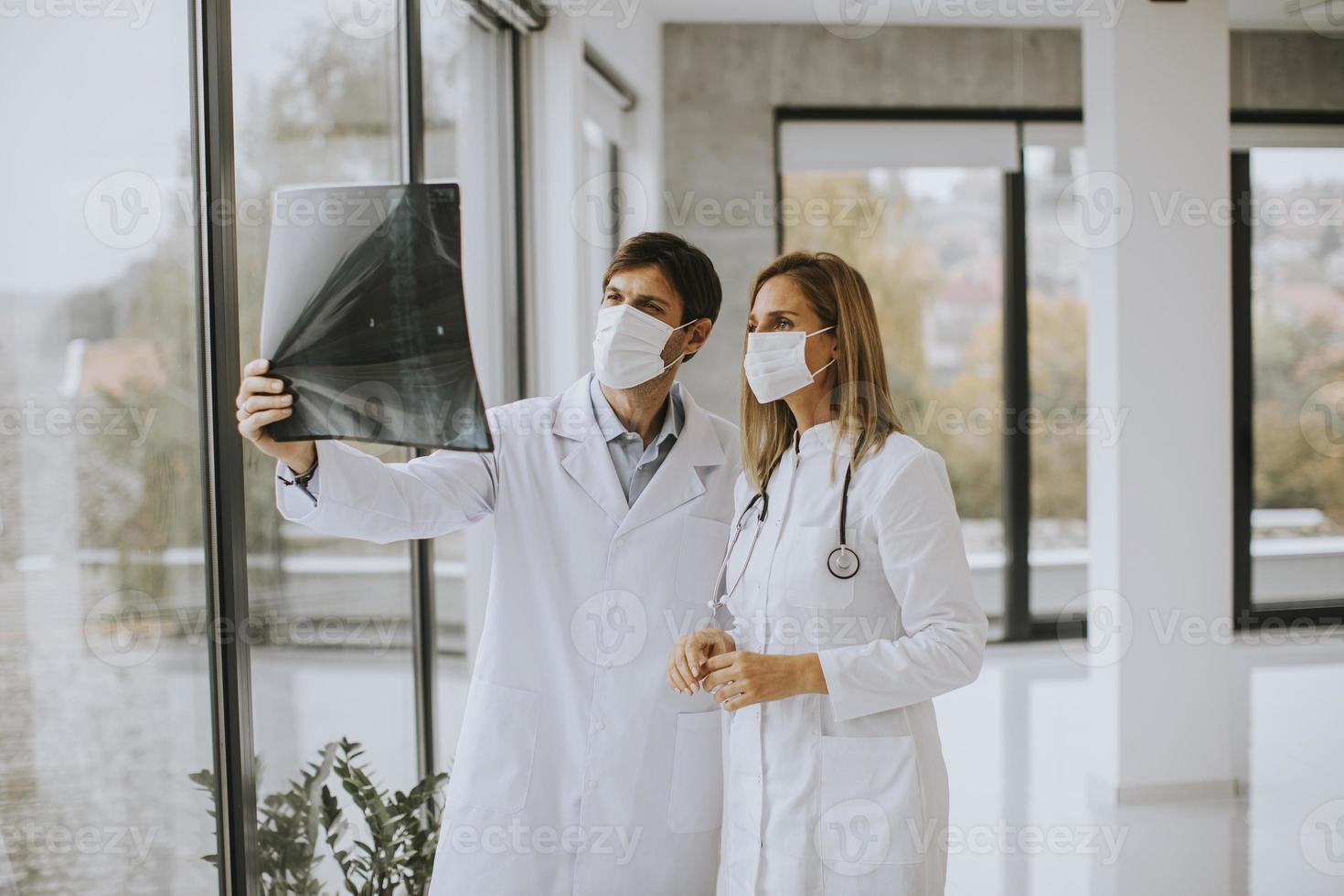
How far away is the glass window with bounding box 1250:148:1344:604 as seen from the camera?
19.0 feet

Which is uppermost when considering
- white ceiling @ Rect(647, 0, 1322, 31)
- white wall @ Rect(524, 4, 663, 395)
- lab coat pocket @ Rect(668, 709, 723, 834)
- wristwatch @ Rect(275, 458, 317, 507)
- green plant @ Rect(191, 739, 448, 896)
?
white ceiling @ Rect(647, 0, 1322, 31)

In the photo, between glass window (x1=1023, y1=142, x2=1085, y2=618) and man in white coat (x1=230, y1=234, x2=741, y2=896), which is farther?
glass window (x1=1023, y1=142, x2=1085, y2=618)

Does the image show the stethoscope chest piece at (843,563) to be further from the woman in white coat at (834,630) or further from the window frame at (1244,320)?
the window frame at (1244,320)

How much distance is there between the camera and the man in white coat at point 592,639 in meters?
1.67

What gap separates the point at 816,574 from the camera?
4.96 feet

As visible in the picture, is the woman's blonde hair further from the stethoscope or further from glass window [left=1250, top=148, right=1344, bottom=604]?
glass window [left=1250, top=148, right=1344, bottom=604]

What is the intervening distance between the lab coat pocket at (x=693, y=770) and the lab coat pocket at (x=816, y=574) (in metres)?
0.32

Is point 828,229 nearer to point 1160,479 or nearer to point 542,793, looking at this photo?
point 1160,479

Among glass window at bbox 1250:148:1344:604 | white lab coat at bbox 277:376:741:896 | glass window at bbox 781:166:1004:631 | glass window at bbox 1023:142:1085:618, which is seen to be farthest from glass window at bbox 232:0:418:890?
glass window at bbox 1250:148:1344:604

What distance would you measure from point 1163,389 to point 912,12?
2597 millimetres

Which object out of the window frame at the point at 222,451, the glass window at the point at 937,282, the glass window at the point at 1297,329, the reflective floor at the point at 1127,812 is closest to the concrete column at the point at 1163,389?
the reflective floor at the point at 1127,812

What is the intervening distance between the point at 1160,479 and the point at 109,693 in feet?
10.9

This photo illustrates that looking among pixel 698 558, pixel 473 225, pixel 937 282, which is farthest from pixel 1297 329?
pixel 698 558

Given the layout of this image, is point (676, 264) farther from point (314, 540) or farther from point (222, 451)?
point (314, 540)
